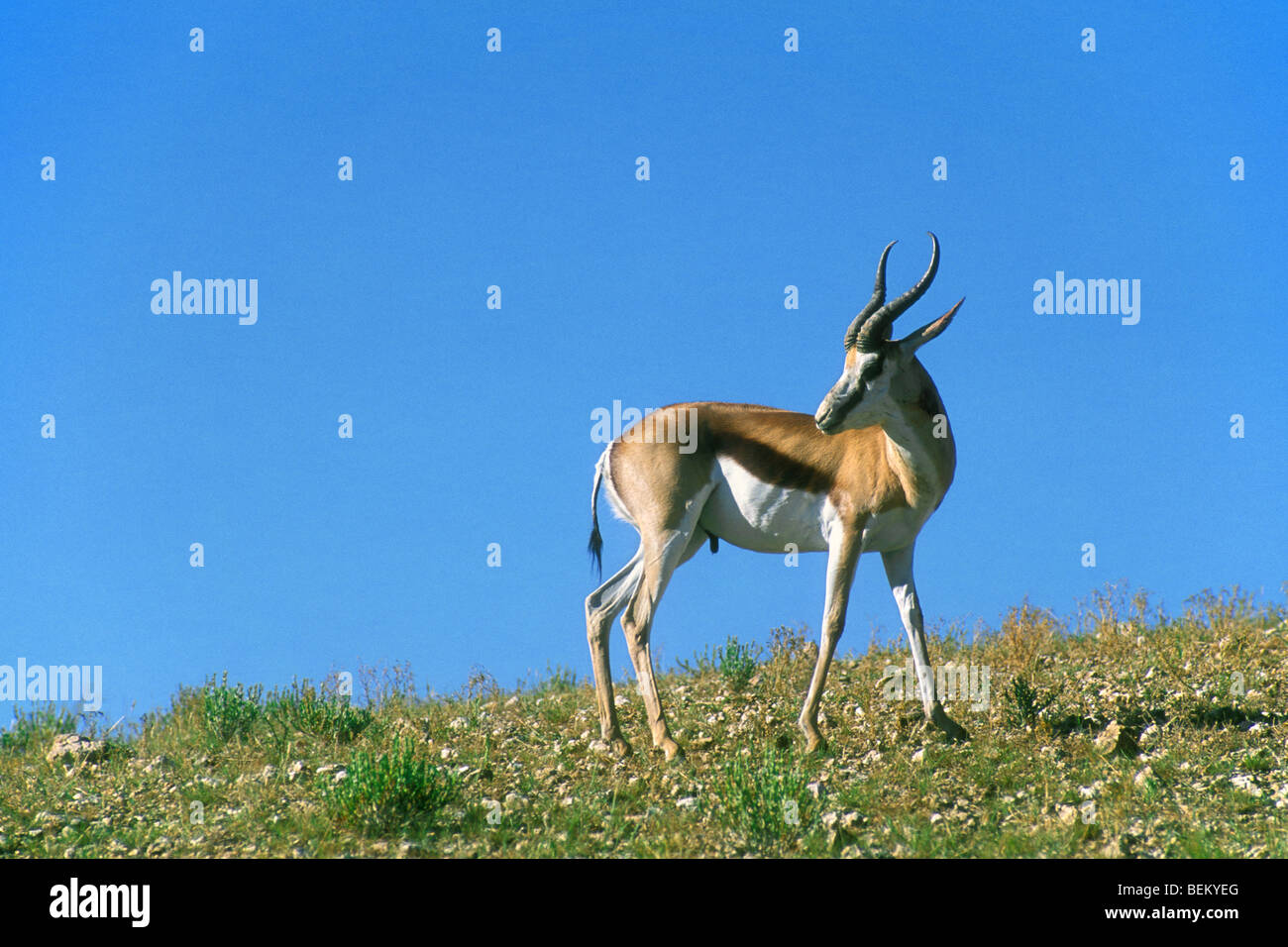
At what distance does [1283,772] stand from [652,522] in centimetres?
601

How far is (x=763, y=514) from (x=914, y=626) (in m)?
1.88

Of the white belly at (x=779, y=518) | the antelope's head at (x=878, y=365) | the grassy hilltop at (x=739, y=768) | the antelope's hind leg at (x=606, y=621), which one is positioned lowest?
the grassy hilltop at (x=739, y=768)

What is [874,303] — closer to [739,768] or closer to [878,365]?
[878,365]

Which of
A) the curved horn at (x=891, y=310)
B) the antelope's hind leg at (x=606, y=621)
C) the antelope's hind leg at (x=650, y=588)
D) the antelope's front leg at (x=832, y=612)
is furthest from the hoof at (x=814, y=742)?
the curved horn at (x=891, y=310)

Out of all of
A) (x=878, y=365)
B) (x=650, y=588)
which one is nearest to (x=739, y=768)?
(x=650, y=588)

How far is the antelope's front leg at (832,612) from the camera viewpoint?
1042cm

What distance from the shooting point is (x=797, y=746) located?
10.4m

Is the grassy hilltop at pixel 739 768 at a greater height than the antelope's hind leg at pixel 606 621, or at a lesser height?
lesser

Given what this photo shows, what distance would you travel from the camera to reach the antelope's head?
34.4 ft

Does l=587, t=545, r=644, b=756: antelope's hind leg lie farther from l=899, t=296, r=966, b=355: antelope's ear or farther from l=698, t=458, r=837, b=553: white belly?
l=899, t=296, r=966, b=355: antelope's ear

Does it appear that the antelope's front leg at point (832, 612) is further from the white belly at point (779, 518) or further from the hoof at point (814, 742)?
the white belly at point (779, 518)

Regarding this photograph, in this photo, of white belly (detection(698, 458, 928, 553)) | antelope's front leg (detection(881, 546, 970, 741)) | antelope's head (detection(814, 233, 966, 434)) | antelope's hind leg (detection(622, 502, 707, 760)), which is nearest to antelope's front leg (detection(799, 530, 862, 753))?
white belly (detection(698, 458, 928, 553))

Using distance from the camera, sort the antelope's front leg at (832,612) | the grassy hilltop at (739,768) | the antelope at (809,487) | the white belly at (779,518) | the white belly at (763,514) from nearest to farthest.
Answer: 1. the grassy hilltop at (739,768)
2. the antelope's front leg at (832,612)
3. the antelope at (809,487)
4. the white belly at (779,518)
5. the white belly at (763,514)
